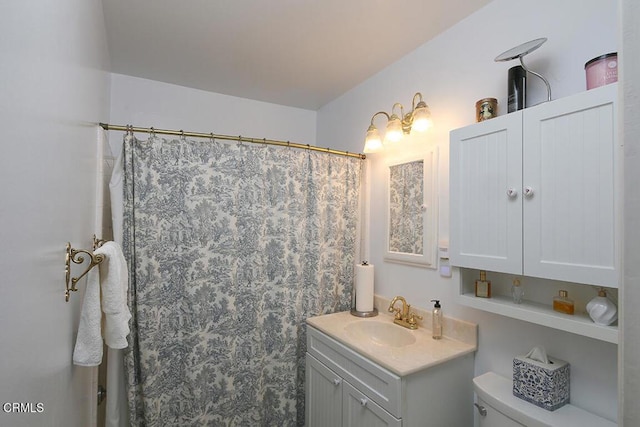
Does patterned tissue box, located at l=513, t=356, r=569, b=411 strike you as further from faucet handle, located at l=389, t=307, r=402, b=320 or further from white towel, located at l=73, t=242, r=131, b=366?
white towel, located at l=73, t=242, r=131, b=366

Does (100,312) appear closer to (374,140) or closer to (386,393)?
(386,393)

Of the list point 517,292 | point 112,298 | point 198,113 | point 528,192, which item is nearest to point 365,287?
point 517,292

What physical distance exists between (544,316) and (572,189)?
1.51 feet

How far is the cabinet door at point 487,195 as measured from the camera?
113 cm

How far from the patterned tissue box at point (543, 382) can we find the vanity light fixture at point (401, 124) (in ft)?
3.96

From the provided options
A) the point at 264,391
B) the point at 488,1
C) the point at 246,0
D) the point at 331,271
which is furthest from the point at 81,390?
the point at 488,1

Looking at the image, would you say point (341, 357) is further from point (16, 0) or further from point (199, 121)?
point (199, 121)

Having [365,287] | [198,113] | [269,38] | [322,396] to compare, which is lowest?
[322,396]

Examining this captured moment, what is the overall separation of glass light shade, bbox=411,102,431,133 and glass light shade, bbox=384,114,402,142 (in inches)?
6.9

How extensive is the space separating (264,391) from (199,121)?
2086 mm

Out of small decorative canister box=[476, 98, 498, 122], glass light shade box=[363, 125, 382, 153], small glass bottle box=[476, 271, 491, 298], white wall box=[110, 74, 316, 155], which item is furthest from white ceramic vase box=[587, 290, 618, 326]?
white wall box=[110, 74, 316, 155]

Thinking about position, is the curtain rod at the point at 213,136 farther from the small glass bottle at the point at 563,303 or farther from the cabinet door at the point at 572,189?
the small glass bottle at the point at 563,303

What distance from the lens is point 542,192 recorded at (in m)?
1.05

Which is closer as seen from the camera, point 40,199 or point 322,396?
point 40,199
